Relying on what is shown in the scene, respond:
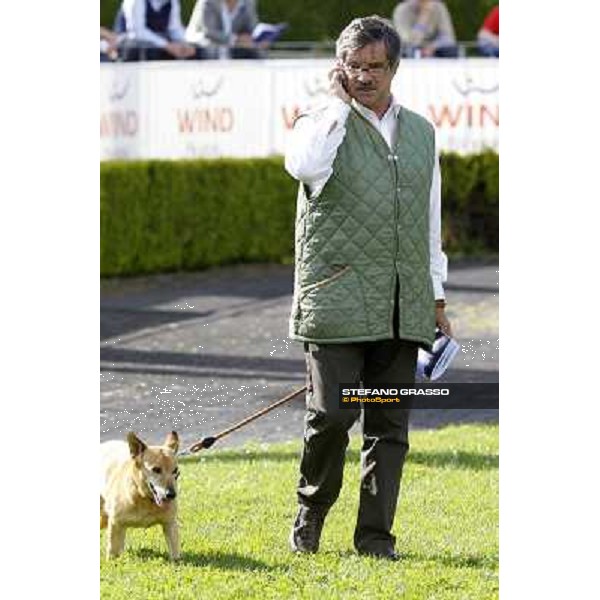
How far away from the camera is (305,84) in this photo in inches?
640

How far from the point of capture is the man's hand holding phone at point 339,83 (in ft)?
19.0

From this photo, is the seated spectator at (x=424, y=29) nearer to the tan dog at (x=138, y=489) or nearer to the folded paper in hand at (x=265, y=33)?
the folded paper in hand at (x=265, y=33)

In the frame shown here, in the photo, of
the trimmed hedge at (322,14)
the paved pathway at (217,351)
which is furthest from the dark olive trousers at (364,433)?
the trimmed hedge at (322,14)

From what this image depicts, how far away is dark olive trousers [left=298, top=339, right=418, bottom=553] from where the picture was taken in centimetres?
596

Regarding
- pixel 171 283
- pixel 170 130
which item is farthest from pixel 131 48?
pixel 171 283

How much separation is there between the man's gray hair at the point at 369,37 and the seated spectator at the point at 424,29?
34.8 ft

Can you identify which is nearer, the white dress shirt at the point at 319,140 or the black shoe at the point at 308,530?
the white dress shirt at the point at 319,140

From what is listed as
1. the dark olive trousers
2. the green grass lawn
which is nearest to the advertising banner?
the green grass lawn

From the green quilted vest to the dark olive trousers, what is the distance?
0.09 m

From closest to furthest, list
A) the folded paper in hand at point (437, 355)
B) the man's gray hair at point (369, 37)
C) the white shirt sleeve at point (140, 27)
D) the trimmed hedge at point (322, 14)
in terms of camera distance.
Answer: the man's gray hair at point (369, 37) → the folded paper in hand at point (437, 355) → the white shirt sleeve at point (140, 27) → the trimmed hedge at point (322, 14)

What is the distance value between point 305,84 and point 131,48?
1512 mm

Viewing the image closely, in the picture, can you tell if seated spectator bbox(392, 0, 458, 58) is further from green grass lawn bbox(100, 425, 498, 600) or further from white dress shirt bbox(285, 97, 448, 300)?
white dress shirt bbox(285, 97, 448, 300)
